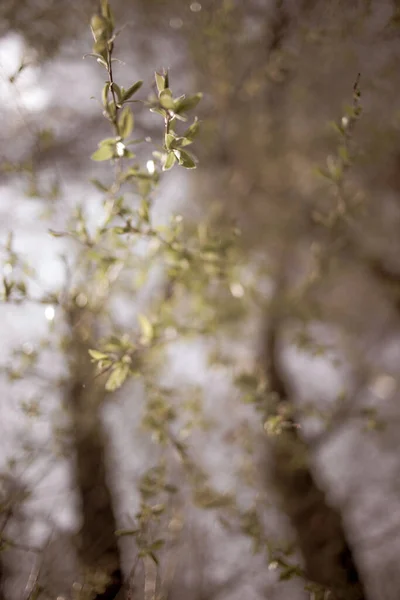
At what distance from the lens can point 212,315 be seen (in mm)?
2248

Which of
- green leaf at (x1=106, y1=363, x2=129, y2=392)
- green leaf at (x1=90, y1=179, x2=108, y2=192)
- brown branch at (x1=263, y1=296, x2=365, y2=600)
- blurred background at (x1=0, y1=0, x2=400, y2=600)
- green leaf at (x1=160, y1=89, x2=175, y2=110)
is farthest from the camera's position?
brown branch at (x1=263, y1=296, x2=365, y2=600)

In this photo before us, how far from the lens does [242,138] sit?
3496mm

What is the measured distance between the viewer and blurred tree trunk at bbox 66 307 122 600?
2051 mm

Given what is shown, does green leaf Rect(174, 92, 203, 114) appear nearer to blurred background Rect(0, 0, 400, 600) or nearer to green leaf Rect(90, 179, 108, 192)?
blurred background Rect(0, 0, 400, 600)

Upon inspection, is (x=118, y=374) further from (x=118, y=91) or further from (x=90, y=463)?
(x=90, y=463)

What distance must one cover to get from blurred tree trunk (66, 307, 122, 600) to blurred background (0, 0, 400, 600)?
0.6 inches

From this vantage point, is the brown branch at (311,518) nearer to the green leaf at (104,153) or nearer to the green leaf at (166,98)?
the green leaf at (104,153)

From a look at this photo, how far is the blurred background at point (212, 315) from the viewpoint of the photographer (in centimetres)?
183

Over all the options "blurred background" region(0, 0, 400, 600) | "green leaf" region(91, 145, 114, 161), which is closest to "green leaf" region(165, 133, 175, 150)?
"green leaf" region(91, 145, 114, 161)

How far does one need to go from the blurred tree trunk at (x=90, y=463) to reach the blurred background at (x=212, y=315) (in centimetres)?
1

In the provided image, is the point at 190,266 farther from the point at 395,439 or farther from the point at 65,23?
the point at 395,439

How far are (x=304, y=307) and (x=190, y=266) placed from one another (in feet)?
3.42

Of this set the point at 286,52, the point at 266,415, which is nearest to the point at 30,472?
the point at 266,415

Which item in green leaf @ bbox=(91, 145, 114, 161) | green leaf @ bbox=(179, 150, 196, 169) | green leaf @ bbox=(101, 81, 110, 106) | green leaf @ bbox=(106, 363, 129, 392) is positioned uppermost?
green leaf @ bbox=(101, 81, 110, 106)
